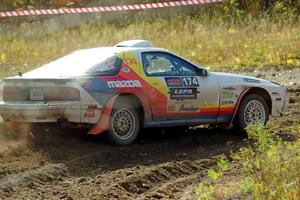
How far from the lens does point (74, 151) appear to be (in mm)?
10508

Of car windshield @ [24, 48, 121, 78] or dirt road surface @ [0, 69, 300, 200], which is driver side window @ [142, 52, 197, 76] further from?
dirt road surface @ [0, 69, 300, 200]

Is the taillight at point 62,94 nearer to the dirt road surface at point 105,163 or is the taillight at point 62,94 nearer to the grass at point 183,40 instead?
the dirt road surface at point 105,163

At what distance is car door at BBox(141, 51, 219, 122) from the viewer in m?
11.3

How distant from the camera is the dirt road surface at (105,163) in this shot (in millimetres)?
8609

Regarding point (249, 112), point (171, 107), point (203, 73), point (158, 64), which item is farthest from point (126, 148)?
point (249, 112)

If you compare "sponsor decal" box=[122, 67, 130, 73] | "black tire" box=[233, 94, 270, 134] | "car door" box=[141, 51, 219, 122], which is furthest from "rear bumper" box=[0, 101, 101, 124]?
"black tire" box=[233, 94, 270, 134]

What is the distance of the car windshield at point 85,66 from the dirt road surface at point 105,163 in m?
0.80

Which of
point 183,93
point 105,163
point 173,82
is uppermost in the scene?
point 173,82

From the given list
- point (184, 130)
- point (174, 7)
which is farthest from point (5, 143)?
point (174, 7)

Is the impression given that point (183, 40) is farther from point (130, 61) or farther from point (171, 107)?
point (130, 61)

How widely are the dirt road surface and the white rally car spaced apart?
1.06 ft

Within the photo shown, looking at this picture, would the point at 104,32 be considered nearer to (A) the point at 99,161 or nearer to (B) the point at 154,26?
(B) the point at 154,26

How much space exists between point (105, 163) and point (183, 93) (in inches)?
83.2

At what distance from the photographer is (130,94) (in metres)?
11.0
